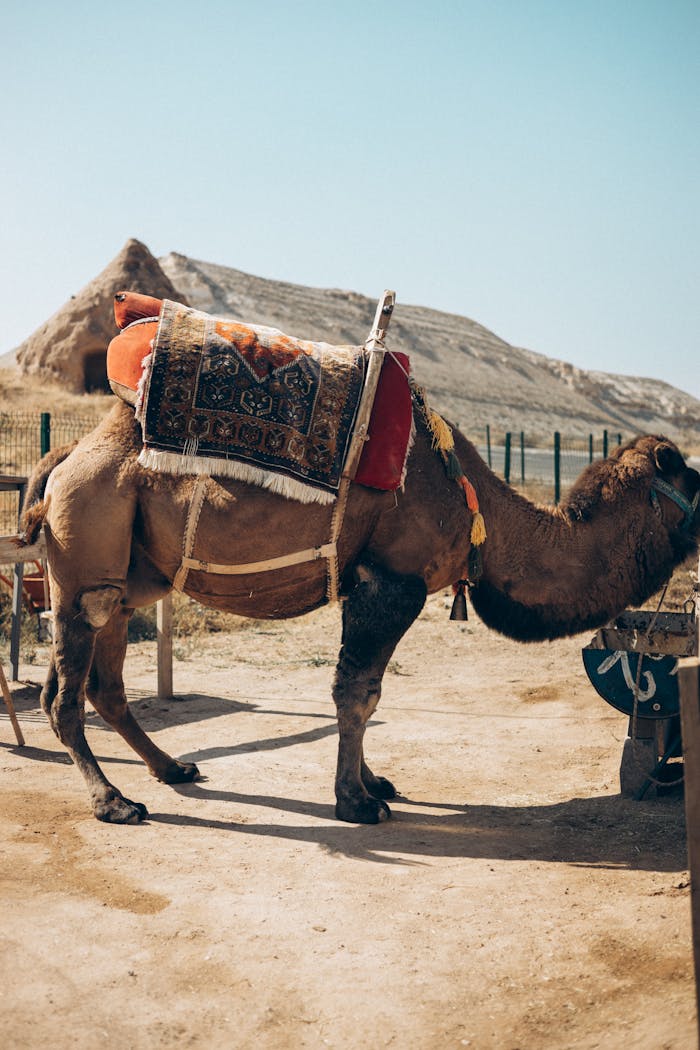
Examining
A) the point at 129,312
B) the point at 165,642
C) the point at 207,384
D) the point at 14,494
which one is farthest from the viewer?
the point at 14,494

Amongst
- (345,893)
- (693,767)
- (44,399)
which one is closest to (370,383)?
(345,893)

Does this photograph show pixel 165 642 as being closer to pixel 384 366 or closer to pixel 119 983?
pixel 384 366

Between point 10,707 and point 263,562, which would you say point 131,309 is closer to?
point 263,562

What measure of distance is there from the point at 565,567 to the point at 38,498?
320 cm

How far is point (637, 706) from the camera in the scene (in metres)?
5.57

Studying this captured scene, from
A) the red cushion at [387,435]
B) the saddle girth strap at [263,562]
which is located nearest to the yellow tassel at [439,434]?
the red cushion at [387,435]

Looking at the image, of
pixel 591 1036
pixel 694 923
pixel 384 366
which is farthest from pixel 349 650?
pixel 694 923

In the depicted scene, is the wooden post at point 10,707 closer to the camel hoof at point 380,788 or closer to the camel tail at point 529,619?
the camel hoof at point 380,788

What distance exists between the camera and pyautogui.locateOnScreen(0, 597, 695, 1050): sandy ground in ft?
10.8

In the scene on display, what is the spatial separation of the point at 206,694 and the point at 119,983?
484 centimetres

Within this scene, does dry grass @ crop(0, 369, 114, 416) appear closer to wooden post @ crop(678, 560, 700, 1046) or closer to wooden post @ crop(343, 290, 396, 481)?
wooden post @ crop(343, 290, 396, 481)

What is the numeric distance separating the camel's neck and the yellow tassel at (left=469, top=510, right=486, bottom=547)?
156mm

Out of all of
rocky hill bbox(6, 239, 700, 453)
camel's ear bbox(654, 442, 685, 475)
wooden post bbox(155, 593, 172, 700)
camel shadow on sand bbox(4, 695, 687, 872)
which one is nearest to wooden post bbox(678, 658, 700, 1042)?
camel shadow on sand bbox(4, 695, 687, 872)

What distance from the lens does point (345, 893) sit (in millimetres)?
4414
